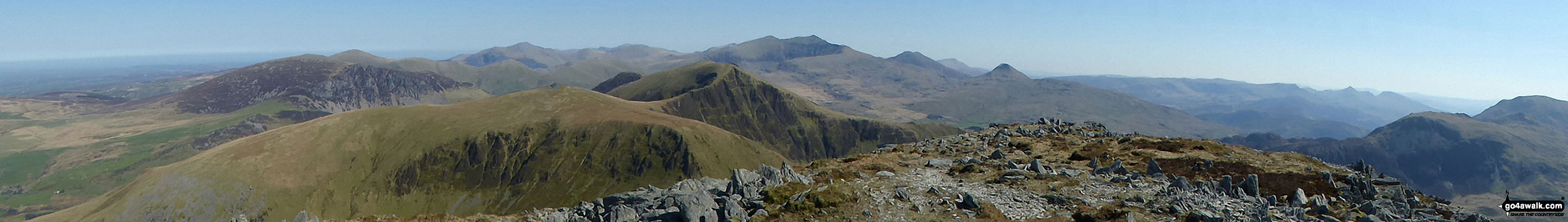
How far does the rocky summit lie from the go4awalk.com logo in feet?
6.68

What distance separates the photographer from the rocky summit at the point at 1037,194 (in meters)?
24.2

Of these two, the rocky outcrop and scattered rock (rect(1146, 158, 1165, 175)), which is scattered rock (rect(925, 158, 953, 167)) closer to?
scattered rock (rect(1146, 158, 1165, 175))

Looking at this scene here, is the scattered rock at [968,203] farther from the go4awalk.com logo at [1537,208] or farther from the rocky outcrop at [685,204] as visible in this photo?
the go4awalk.com logo at [1537,208]

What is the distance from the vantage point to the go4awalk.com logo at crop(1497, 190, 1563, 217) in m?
27.0

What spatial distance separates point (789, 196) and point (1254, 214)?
19.4 metres

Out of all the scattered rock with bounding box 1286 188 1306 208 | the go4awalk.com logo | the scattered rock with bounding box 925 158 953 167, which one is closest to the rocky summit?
the scattered rock with bounding box 1286 188 1306 208

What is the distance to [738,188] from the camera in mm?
27797

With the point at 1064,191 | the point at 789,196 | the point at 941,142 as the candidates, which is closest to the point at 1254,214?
the point at 1064,191

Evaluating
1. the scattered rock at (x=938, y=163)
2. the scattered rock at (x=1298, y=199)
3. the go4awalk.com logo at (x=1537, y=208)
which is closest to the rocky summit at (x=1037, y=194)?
the scattered rock at (x=1298, y=199)

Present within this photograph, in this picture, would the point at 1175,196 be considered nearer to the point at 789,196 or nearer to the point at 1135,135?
the point at 789,196

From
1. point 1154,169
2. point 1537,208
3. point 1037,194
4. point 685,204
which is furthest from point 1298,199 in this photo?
point 685,204

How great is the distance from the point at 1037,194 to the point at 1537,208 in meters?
23.7

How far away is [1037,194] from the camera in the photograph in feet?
93.1

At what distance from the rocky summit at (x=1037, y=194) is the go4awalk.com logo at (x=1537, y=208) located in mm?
2035
